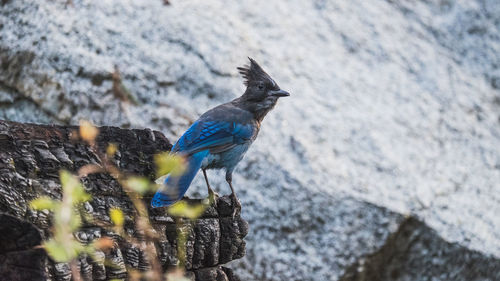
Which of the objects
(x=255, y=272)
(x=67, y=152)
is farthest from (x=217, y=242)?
(x=255, y=272)

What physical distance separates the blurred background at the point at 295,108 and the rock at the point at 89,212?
4.72 feet

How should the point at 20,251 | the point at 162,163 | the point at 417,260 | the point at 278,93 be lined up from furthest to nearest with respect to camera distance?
the point at 417,260
the point at 278,93
the point at 162,163
the point at 20,251

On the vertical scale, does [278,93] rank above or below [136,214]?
below

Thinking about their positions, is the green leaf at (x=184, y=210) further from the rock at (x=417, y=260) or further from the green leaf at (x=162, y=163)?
the rock at (x=417, y=260)

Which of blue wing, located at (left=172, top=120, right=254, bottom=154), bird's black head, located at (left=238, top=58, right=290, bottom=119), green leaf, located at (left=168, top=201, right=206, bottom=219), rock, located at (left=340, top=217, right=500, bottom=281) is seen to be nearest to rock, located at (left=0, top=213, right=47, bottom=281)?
green leaf, located at (left=168, top=201, right=206, bottom=219)

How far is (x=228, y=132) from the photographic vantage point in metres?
3.21

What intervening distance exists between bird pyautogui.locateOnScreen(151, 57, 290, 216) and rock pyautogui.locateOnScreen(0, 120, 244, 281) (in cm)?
29

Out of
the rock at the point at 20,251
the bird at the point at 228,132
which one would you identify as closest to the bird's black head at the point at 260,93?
the bird at the point at 228,132

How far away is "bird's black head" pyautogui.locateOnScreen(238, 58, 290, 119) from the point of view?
11.4 ft

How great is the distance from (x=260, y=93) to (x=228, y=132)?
1.15ft

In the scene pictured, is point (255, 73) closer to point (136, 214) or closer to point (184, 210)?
point (136, 214)

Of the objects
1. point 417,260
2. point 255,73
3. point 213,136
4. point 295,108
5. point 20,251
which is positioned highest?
point 20,251

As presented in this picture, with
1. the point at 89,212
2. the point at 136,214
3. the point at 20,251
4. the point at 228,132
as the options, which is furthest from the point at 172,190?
the point at 228,132

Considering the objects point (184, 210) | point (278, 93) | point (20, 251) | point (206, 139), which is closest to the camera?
point (20, 251)
